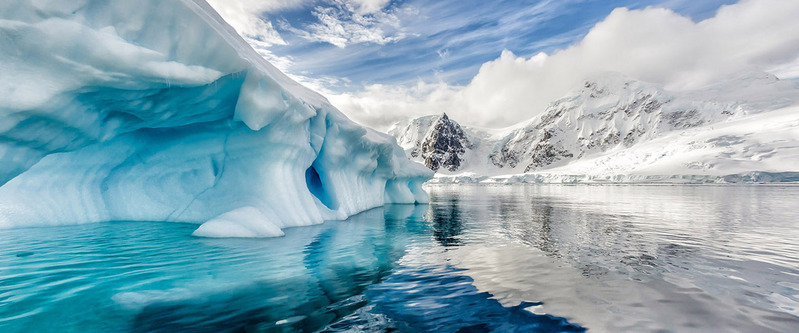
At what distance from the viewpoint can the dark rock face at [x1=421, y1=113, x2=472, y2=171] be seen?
168 metres

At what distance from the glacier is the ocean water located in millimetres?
1562

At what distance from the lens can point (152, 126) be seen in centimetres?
929

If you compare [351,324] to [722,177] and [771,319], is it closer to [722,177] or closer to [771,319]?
[771,319]

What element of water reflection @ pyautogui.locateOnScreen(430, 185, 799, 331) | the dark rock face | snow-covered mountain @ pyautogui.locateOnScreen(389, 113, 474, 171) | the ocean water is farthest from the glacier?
the dark rock face

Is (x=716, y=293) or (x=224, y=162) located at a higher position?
(x=224, y=162)

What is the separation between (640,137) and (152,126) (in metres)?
164

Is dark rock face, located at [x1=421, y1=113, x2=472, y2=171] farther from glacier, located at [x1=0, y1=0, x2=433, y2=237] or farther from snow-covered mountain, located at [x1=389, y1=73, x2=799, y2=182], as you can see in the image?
glacier, located at [x1=0, y1=0, x2=433, y2=237]

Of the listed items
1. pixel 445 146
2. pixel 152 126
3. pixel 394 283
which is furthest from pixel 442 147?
pixel 394 283

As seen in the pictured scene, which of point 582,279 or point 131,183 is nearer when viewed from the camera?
point 582,279

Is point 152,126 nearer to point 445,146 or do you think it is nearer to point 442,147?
point 442,147

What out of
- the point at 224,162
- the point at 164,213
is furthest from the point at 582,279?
the point at 164,213

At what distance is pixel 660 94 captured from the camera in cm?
14712

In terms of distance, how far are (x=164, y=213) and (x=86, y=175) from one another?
247 centimetres

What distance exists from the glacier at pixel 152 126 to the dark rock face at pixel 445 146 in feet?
506
